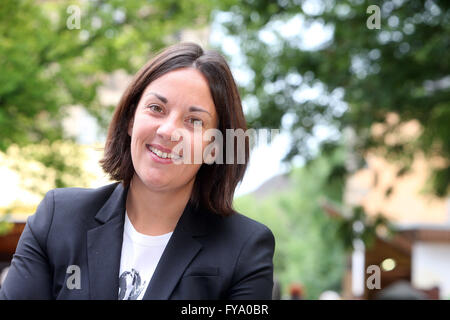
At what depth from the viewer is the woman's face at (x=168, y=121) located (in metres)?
1.54

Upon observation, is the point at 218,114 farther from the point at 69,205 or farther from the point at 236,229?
the point at 69,205

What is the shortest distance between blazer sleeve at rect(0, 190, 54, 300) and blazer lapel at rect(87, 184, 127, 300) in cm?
12

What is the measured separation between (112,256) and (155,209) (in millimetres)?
176

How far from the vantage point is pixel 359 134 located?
8758mm

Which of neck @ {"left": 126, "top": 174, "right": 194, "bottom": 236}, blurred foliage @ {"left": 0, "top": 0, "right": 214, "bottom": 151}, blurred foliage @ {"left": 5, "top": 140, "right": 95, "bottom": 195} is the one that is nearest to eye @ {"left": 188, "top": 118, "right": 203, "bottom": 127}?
neck @ {"left": 126, "top": 174, "right": 194, "bottom": 236}

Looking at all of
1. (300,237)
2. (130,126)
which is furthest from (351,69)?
(300,237)

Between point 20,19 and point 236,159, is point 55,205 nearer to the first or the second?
point 236,159

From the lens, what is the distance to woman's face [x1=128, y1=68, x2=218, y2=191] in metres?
1.54

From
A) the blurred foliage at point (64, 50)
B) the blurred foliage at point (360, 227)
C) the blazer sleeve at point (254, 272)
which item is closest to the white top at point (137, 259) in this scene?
the blazer sleeve at point (254, 272)

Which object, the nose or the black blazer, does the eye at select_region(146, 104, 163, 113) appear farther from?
the black blazer

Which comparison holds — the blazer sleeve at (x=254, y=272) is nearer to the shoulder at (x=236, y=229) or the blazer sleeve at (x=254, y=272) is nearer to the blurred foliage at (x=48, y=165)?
the shoulder at (x=236, y=229)

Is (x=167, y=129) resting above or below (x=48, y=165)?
below

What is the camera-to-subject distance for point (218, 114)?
1.62 meters
